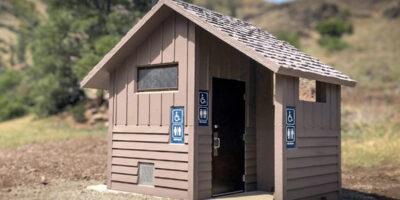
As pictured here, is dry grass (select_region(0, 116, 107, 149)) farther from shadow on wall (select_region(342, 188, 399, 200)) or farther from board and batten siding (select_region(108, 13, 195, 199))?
shadow on wall (select_region(342, 188, 399, 200))

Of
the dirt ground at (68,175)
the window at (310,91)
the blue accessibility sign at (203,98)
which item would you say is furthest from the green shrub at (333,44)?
the blue accessibility sign at (203,98)

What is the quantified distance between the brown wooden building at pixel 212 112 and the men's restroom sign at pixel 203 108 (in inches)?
1.5

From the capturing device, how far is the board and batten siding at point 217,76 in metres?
10.9

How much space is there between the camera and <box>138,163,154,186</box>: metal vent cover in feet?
38.2

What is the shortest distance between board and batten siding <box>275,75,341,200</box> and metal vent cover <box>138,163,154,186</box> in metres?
3.08

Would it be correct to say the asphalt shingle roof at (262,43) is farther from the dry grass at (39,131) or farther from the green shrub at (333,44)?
the green shrub at (333,44)

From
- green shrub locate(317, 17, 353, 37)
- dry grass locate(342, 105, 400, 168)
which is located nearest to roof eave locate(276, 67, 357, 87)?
dry grass locate(342, 105, 400, 168)

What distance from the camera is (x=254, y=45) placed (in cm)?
1073

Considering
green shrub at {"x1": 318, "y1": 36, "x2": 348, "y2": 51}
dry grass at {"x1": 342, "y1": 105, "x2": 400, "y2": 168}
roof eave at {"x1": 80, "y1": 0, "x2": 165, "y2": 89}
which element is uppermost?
green shrub at {"x1": 318, "y1": 36, "x2": 348, "y2": 51}

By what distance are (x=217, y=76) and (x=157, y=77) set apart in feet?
4.72

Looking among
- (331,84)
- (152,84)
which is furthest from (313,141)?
(152,84)

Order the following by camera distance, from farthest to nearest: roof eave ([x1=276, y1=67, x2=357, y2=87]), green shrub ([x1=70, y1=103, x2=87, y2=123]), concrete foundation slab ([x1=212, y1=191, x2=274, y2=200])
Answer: green shrub ([x1=70, y1=103, x2=87, y2=123]) → concrete foundation slab ([x1=212, y1=191, x2=274, y2=200]) → roof eave ([x1=276, y1=67, x2=357, y2=87])

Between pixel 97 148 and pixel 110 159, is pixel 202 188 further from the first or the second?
pixel 97 148

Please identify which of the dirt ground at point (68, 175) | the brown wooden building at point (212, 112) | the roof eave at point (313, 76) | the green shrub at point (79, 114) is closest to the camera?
the roof eave at point (313, 76)
